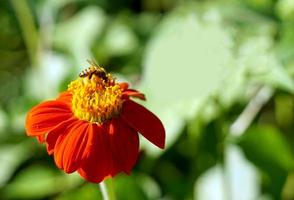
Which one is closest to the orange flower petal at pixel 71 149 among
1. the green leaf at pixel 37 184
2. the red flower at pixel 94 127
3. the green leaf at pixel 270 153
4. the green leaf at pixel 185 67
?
the red flower at pixel 94 127

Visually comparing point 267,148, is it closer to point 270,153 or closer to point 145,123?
point 270,153

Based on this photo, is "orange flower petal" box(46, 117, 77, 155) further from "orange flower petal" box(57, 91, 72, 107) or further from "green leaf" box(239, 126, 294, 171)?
"green leaf" box(239, 126, 294, 171)

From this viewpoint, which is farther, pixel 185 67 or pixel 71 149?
pixel 185 67

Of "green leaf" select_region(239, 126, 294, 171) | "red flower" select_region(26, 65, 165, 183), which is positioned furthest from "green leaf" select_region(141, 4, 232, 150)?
"red flower" select_region(26, 65, 165, 183)

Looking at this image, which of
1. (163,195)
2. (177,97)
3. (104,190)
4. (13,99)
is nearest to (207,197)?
(163,195)

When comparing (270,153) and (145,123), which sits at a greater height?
(145,123)

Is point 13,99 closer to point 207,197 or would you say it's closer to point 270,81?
point 207,197

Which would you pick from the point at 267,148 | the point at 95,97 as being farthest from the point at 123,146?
the point at 267,148

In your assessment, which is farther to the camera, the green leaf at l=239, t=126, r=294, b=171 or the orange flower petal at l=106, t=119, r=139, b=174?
the green leaf at l=239, t=126, r=294, b=171
